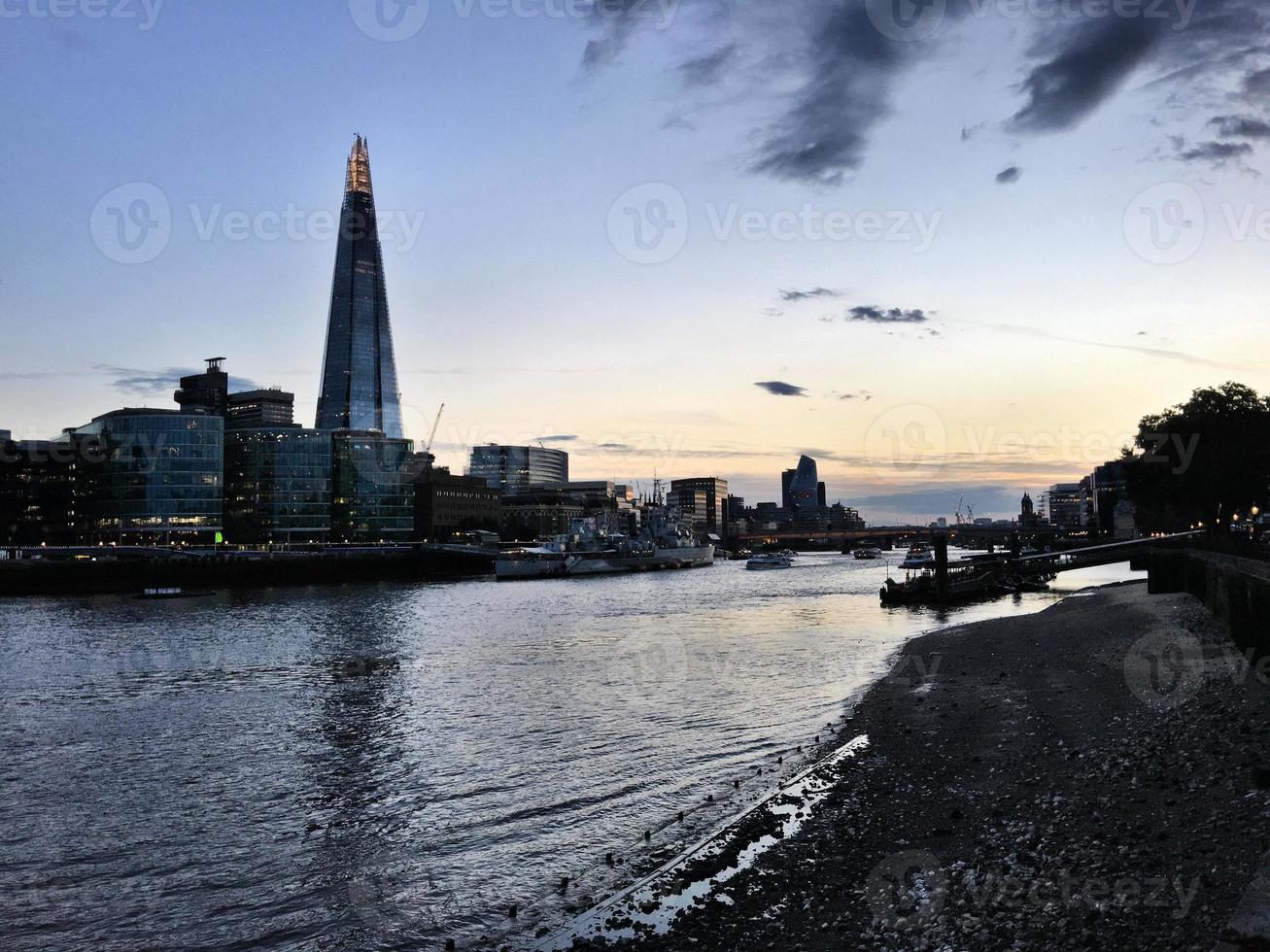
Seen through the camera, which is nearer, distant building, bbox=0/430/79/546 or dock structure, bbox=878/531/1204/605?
dock structure, bbox=878/531/1204/605

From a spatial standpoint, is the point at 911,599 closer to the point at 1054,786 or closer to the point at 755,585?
the point at 755,585

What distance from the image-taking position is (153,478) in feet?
581

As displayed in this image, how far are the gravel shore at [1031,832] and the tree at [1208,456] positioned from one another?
204ft

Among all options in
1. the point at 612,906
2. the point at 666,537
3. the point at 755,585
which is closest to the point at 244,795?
the point at 612,906

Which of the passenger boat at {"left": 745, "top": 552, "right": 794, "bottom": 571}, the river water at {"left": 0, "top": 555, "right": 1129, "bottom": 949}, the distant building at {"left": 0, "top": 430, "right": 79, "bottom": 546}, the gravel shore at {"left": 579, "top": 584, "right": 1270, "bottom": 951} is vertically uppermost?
the distant building at {"left": 0, "top": 430, "right": 79, "bottom": 546}

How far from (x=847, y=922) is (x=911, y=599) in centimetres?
6476

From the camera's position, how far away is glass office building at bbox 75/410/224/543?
17662cm

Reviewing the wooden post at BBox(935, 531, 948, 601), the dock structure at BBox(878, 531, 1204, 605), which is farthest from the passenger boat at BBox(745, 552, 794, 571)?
the wooden post at BBox(935, 531, 948, 601)

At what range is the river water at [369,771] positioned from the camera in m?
14.4

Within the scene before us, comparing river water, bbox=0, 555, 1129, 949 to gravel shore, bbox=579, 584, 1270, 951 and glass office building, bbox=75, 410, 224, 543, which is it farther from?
glass office building, bbox=75, 410, 224, 543

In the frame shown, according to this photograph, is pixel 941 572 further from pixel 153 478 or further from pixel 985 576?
pixel 153 478

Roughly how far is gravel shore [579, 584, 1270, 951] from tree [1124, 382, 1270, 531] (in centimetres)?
6220

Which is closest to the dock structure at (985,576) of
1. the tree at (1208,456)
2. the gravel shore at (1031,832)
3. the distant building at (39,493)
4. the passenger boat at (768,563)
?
the tree at (1208,456)

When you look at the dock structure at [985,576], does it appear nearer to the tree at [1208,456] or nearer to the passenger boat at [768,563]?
the tree at [1208,456]
